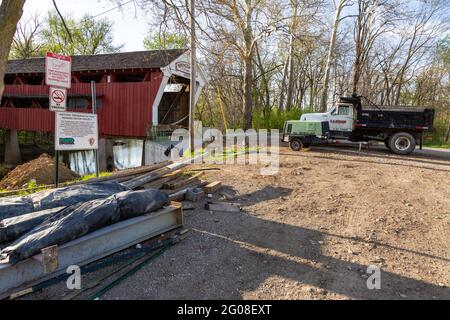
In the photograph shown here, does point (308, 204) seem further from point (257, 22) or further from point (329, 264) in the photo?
point (257, 22)

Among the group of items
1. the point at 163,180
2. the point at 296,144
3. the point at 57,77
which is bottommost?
the point at 163,180

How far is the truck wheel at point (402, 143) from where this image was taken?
12.1 metres

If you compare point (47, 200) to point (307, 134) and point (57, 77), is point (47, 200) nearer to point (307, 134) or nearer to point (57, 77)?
point (57, 77)

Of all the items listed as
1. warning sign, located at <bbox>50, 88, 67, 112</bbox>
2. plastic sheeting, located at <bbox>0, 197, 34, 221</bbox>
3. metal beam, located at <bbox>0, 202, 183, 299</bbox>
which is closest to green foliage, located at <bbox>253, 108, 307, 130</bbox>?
warning sign, located at <bbox>50, 88, 67, 112</bbox>

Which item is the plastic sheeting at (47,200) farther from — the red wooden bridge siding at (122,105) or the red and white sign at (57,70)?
the red wooden bridge siding at (122,105)

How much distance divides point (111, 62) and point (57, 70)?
13131mm

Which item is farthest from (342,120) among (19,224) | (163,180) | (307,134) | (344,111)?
(19,224)

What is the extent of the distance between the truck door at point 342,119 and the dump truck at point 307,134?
0.74m

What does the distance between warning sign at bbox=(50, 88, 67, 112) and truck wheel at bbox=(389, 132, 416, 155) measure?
11.7m

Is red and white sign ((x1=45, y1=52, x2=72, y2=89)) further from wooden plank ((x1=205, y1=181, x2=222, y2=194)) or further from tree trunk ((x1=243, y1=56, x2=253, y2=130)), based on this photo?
tree trunk ((x1=243, y1=56, x2=253, y2=130))

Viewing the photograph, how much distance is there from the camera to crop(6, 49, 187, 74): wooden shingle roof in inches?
617

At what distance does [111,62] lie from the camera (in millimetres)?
17500
